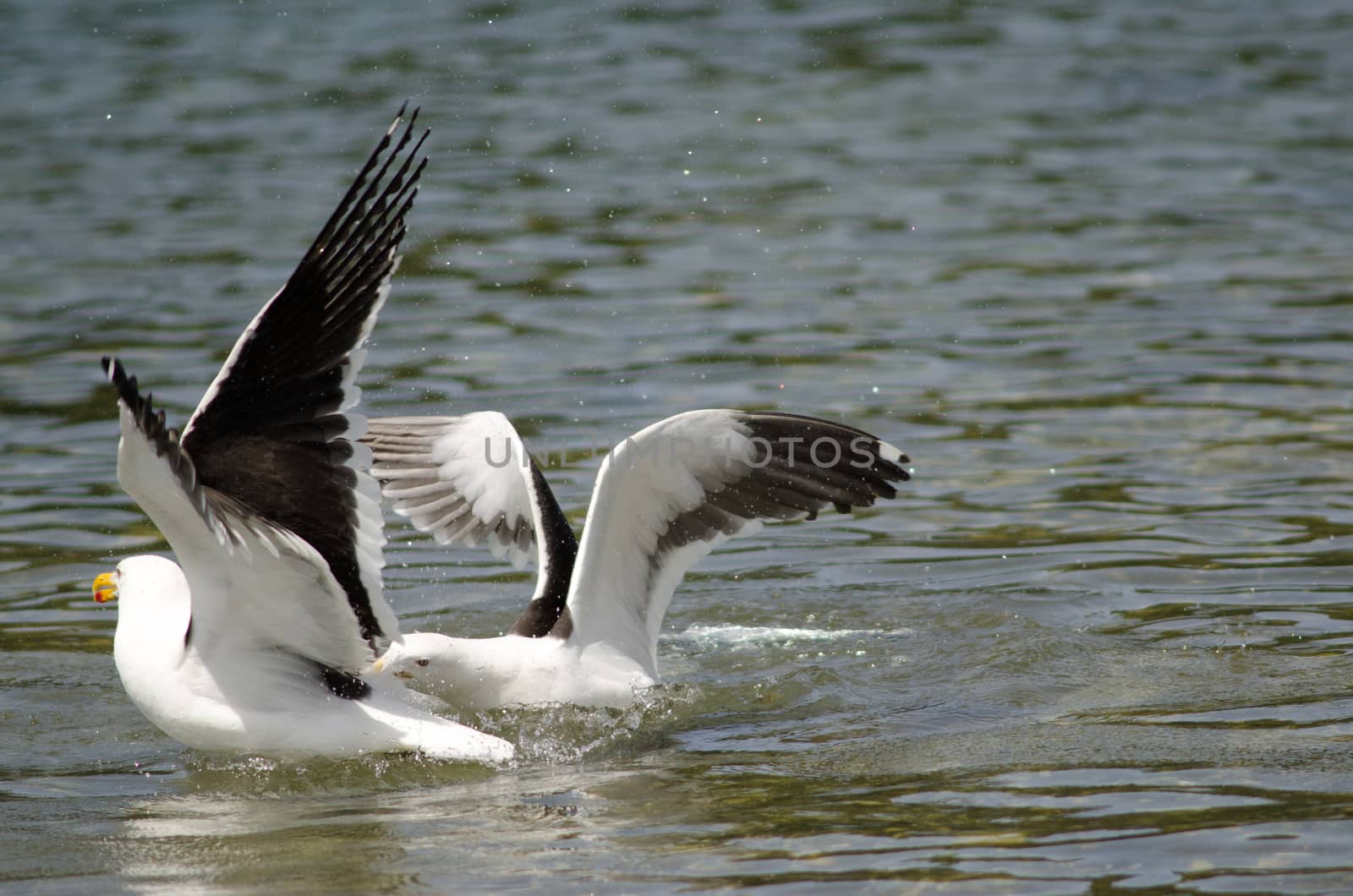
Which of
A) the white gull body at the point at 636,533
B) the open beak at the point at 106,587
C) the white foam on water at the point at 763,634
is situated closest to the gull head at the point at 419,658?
the white gull body at the point at 636,533

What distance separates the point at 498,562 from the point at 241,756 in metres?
2.90

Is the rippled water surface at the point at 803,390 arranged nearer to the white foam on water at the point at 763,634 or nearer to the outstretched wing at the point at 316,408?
the white foam on water at the point at 763,634

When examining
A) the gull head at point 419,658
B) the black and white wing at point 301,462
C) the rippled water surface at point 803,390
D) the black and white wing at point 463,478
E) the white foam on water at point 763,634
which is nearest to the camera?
the rippled water surface at point 803,390

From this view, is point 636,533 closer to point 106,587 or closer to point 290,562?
point 290,562

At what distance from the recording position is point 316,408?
597 centimetres

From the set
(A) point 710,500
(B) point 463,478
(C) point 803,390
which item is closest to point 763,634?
(A) point 710,500

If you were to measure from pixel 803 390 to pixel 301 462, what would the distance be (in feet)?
17.5

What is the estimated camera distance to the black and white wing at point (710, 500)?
276 inches

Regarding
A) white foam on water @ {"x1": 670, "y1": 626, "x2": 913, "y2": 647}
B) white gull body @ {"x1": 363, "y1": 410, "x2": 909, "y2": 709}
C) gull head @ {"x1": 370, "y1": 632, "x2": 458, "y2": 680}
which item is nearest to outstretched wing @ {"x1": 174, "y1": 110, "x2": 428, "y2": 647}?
gull head @ {"x1": 370, "y1": 632, "x2": 458, "y2": 680}

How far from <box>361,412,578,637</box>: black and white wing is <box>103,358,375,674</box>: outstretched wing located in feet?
4.96

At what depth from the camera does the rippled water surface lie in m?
5.53

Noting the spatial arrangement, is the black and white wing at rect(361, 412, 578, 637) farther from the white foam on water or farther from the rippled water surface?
the white foam on water

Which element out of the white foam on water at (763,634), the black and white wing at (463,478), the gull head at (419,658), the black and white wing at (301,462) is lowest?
the white foam on water at (763,634)

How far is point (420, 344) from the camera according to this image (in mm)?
12008
